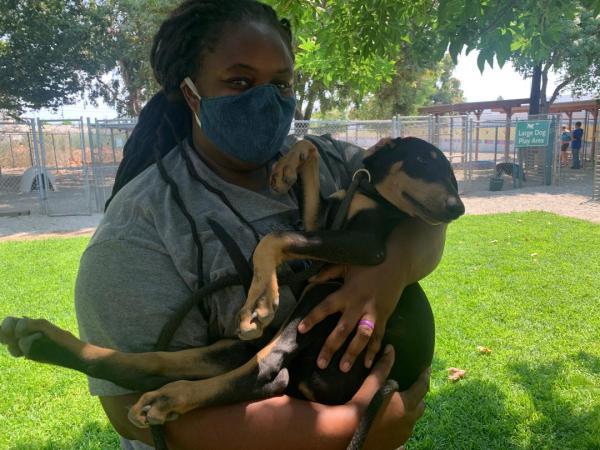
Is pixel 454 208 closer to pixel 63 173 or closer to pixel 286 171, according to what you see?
pixel 286 171

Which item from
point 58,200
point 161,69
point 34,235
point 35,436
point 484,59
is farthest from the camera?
point 58,200

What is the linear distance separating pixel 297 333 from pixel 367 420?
335mm

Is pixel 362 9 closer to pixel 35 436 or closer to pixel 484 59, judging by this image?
pixel 484 59

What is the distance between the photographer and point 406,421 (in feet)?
5.57

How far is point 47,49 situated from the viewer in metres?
20.5

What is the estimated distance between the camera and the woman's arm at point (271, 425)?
4.82ft

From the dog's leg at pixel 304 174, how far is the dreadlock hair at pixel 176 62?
39 cm

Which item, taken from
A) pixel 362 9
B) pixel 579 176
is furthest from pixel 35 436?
pixel 579 176

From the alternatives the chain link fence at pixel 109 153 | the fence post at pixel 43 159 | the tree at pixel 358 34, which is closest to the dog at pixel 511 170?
the chain link fence at pixel 109 153

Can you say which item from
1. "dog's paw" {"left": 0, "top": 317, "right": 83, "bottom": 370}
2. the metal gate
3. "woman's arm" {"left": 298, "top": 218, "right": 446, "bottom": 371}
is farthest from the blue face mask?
the metal gate

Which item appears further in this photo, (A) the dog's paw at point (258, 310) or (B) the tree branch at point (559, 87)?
(B) the tree branch at point (559, 87)

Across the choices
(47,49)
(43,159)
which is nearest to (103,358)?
(43,159)

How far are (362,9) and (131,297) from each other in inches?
110

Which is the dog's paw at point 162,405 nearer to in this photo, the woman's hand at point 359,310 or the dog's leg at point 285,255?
the dog's leg at point 285,255
